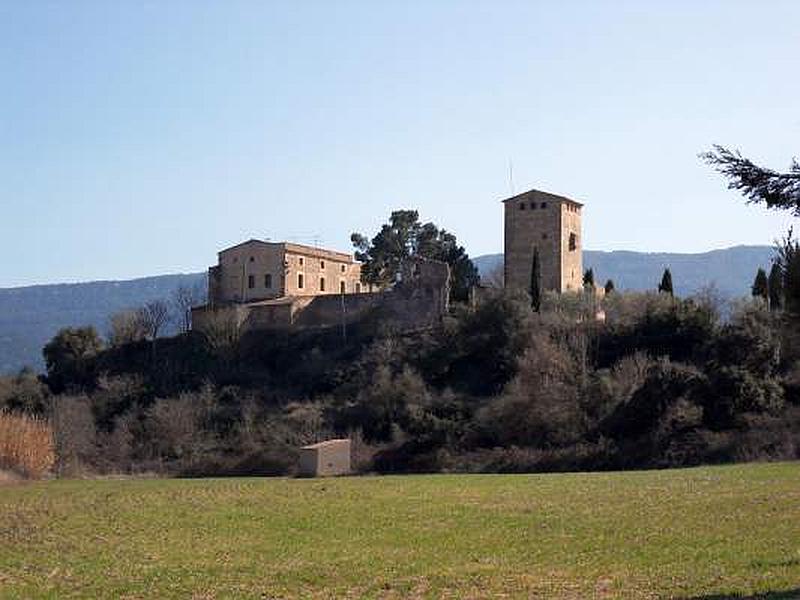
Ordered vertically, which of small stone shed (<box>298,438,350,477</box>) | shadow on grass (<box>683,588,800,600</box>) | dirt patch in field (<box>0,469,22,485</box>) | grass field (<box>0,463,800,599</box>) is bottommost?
dirt patch in field (<box>0,469,22,485</box>)

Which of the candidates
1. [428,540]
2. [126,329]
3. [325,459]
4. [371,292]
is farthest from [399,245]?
[428,540]

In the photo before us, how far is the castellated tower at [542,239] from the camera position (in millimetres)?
71688

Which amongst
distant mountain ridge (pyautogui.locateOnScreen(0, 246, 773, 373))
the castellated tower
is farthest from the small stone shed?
distant mountain ridge (pyautogui.locateOnScreen(0, 246, 773, 373))

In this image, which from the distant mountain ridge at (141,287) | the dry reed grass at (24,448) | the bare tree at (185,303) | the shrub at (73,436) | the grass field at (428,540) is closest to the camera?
the grass field at (428,540)

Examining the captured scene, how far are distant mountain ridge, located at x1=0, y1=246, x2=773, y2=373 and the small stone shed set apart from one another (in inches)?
3518

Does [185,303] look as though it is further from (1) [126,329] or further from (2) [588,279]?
(2) [588,279]

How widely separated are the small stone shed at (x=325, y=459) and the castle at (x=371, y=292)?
61.0 ft

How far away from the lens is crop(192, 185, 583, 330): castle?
232 ft

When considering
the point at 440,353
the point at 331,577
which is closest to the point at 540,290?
the point at 440,353

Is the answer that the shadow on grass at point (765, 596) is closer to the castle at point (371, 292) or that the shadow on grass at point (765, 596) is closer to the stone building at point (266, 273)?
the castle at point (371, 292)

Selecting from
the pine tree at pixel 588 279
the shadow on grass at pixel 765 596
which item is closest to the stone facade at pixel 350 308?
the pine tree at pixel 588 279

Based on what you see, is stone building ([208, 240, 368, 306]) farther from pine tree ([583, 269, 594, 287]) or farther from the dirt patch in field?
the dirt patch in field

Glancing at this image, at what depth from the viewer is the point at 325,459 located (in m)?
51.5

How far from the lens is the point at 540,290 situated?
225ft
